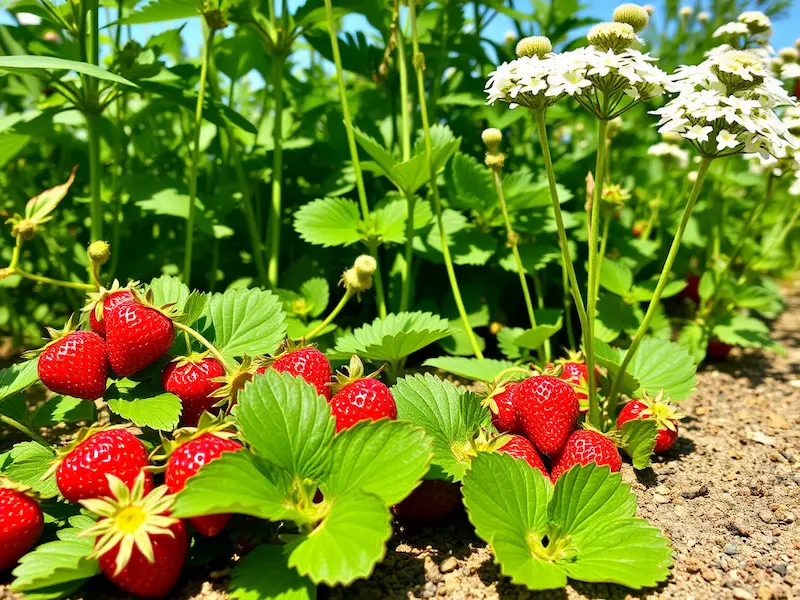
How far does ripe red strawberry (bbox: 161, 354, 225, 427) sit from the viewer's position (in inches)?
44.8

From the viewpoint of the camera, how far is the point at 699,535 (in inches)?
45.6

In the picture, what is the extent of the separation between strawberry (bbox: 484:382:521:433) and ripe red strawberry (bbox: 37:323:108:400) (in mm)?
695

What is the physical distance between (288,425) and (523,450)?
429 millimetres

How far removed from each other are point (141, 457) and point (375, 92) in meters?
1.54

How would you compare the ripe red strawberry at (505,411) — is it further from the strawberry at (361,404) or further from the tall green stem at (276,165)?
the tall green stem at (276,165)

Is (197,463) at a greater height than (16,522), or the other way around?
(197,463)

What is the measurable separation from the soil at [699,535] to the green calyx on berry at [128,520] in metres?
0.18

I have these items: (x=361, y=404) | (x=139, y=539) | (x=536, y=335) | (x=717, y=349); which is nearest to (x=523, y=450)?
(x=361, y=404)

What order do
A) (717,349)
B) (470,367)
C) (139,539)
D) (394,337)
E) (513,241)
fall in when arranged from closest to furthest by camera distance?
1. (139,539)
2. (394,337)
3. (470,367)
4. (513,241)
5. (717,349)

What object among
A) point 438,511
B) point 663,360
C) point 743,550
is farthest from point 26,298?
point 743,550

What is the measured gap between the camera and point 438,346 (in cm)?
197

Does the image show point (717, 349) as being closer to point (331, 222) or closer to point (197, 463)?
point (331, 222)

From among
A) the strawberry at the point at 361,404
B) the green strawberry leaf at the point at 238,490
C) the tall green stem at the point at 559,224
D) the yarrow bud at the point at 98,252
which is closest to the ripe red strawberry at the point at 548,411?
the tall green stem at the point at 559,224

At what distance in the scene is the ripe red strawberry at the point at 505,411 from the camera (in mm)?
1263
